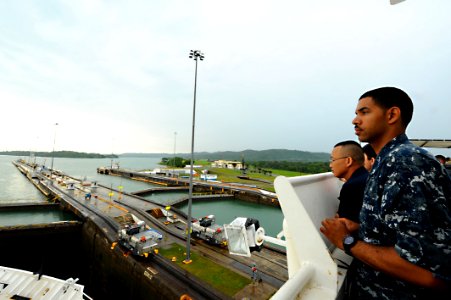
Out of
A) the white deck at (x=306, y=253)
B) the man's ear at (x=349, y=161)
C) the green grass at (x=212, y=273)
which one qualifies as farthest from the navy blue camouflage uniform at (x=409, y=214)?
the green grass at (x=212, y=273)

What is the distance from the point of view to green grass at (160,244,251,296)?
1111 centimetres

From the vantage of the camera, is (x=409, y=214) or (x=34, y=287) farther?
(x=34, y=287)

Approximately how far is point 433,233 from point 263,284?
40.6 ft

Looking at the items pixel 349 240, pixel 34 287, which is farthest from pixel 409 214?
pixel 34 287

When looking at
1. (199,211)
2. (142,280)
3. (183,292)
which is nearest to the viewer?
(183,292)

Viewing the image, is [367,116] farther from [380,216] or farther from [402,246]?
[402,246]

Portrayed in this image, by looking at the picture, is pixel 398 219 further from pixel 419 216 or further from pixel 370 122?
pixel 370 122

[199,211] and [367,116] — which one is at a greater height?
[367,116]

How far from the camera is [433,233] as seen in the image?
48.0 inches

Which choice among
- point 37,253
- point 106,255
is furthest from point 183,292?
point 37,253

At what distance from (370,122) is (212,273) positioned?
512 inches

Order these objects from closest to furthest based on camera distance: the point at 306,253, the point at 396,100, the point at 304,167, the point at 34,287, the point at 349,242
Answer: the point at 349,242 < the point at 396,100 < the point at 306,253 < the point at 34,287 < the point at 304,167

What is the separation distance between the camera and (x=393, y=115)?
176cm

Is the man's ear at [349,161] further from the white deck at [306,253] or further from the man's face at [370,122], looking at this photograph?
the man's face at [370,122]
